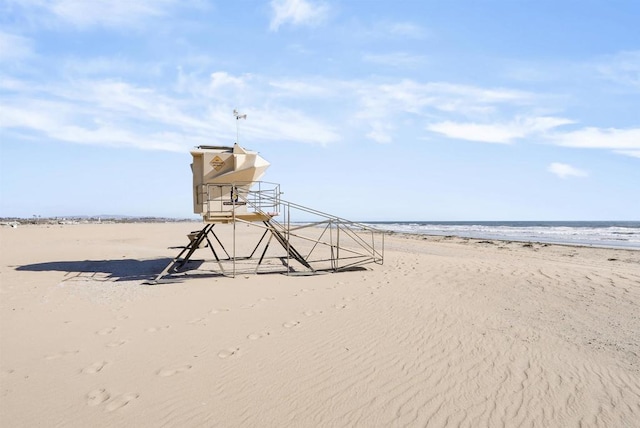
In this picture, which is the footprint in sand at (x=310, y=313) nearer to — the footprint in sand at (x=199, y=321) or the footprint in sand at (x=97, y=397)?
the footprint in sand at (x=199, y=321)

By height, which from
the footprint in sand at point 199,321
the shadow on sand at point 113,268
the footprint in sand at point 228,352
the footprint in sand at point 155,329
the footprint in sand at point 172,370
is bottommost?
the footprint in sand at point 172,370

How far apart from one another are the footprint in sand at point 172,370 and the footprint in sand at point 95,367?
1054mm

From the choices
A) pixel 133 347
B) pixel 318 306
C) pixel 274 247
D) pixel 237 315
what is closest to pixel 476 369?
pixel 318 306

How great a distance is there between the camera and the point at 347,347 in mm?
7254

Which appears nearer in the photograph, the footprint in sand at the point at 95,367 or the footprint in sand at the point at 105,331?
the footprint in sand at the point at 95,367

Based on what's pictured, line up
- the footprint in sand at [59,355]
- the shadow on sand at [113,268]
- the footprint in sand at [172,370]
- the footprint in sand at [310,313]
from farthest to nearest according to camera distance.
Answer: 1. the shadow on sand at [113,268]
2. the footprint in sand at [310,313]
3. the footprint in sand at [59,355]
4. the footprint in sand at [172,370]

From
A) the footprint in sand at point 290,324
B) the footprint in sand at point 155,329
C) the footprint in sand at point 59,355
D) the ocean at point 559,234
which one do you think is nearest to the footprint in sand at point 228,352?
the footprint in sand at point 290,324

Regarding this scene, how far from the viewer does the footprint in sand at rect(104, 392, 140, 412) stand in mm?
5086

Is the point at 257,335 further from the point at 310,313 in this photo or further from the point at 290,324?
the point at 310,313

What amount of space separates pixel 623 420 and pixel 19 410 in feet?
→ 26.6

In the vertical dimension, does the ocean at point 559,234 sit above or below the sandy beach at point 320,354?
above

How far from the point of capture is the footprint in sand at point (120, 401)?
5.09 meters

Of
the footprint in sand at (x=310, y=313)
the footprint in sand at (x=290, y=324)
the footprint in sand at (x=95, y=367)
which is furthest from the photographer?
the footprint in sand at (x=310, y=313)

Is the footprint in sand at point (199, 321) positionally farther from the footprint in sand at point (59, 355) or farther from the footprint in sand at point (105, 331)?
the footprint in sand at point (59, 355)
